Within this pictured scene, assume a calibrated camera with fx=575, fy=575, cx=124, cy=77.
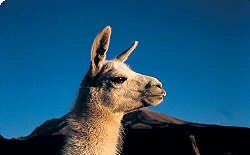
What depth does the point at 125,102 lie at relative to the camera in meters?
2.89

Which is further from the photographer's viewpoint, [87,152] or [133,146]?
[133,146]

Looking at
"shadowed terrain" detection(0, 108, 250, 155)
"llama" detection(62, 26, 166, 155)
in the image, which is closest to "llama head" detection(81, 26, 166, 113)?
"llama" detection(62, 26, 166, 155)

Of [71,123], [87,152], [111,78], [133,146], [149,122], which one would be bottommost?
[87,152]

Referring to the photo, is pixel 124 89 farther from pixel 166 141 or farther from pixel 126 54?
pixel 166 141

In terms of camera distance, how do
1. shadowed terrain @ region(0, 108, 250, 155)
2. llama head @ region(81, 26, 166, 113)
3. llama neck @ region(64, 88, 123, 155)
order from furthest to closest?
shadowed terrain @ region(0, 108, 250, 155) < llama head @ region(81, 26, 166, 113) < llama neck @ region(64, 88, 123, 155)

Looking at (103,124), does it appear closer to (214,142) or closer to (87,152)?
(87,152)

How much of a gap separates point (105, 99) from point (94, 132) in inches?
7.6

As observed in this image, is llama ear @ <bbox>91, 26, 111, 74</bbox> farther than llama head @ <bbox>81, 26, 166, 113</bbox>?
No

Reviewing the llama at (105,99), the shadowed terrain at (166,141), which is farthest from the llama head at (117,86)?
the shadowed terrain at (166,141)

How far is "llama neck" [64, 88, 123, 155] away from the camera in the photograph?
105 inches

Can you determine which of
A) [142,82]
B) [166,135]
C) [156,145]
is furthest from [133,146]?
[142,82]

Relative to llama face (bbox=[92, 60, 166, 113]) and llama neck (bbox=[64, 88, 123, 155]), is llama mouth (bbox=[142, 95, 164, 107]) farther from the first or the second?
llama neck (bbox=[64, 88, 123, 155])

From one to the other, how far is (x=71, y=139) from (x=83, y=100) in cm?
23

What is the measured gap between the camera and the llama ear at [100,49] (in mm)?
2707
